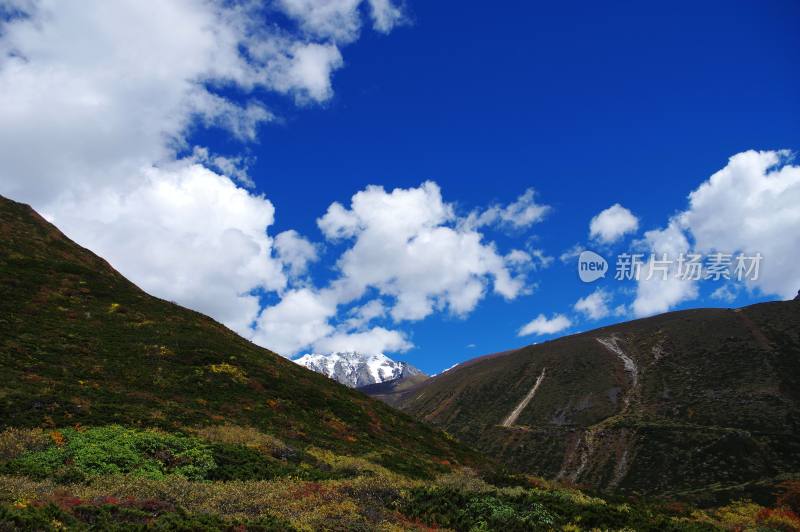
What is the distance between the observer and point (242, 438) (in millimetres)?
30438

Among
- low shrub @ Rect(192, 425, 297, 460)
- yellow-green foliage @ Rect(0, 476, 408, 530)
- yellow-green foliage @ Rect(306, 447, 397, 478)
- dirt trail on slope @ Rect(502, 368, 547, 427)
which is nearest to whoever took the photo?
yellow-green foliage @ Rect(0, 476, 408, 530)

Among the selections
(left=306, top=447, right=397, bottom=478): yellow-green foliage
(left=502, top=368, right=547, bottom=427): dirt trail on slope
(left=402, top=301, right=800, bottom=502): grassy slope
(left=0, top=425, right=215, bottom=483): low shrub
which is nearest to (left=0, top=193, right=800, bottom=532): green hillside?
(left=0, top=425, right=215, bottom=483): low shrub

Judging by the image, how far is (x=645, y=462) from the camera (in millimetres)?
93250

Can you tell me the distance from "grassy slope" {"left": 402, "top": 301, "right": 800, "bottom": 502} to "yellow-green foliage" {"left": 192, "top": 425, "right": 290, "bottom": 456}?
4372 cm

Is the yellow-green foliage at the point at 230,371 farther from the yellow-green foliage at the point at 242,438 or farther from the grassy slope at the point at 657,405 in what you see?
the grassy slope at the point at 657,405

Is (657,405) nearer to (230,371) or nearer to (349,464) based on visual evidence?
(230,371)

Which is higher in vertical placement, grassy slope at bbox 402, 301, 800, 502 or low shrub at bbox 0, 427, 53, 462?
grassy slope at bbox 402, 301, 800, 502

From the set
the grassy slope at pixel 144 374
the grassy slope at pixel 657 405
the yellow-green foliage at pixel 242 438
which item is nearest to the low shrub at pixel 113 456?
the yellow-green foliage at pixel 242 438

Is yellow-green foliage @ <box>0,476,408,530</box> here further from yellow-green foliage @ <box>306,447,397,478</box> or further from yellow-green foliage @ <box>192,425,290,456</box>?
yellow-green foliage @ <box>192,425,290,456</box>

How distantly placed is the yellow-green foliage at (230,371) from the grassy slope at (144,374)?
9 centimetres

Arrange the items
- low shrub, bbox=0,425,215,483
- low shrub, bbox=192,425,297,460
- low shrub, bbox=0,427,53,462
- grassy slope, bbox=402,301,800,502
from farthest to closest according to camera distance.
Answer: grassy slope, bbox=402,301,800,502 < low shrub, bbox=192,425,297,460 < low shrub, bbox=0,427,53,462 < low shrub, bbox=0,425,215,483

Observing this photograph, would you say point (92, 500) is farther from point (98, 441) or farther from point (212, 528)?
point (98, 441)

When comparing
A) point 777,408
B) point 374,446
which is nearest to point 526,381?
point 777,408

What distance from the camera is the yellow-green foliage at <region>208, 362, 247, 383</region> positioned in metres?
43.6
